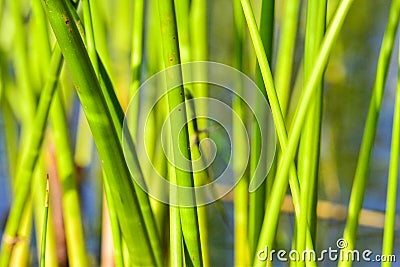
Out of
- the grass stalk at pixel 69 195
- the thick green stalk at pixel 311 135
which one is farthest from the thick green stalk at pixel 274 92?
the grass stalk at pixel 69 195

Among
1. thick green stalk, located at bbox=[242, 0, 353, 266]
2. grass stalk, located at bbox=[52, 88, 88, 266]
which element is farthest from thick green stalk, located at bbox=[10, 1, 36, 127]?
thick green stalk, located at bbox=[242, 0, 353, 266]

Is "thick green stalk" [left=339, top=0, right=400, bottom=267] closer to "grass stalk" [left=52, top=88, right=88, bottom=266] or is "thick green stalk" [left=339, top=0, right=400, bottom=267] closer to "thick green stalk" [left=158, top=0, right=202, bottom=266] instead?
"thick green stalk" [left=158, top=0, right=202, bottom=266]

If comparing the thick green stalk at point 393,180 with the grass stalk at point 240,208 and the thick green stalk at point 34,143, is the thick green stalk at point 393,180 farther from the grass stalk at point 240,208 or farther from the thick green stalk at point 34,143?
the thick green stalk at point 34,143

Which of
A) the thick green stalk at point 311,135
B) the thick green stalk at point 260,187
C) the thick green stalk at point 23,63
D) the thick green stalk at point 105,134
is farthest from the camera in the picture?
the thick green stalk at point 23,63

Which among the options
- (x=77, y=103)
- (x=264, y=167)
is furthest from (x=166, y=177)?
(x=77, y=103)

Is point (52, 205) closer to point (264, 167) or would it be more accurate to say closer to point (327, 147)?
point (264, 167)

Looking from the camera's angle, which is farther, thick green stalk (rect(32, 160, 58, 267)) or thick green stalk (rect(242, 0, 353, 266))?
thick green stalk (rect(32, 160, 58, 267))

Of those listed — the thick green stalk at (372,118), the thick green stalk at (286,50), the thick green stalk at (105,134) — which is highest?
the thick green stalk at (286,50)
